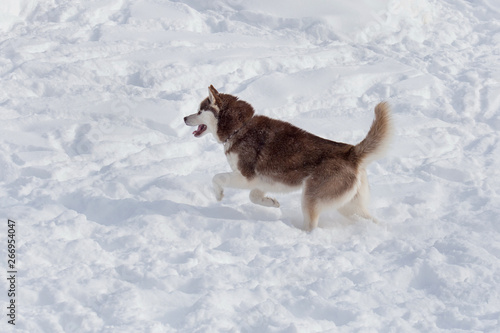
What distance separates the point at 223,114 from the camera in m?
5.70

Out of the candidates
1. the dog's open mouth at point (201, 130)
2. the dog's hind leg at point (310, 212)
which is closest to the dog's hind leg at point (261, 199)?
the dog's hind leg at point (310, 212)

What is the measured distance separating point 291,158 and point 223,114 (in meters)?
0.86

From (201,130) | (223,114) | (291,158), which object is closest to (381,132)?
(291,158)

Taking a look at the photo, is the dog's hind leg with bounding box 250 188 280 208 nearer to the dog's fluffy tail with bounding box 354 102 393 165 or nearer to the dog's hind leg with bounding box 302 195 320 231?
the dog's hind leg with bounding box 302 195 320 231

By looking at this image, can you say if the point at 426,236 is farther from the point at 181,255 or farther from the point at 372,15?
the point at 372,15

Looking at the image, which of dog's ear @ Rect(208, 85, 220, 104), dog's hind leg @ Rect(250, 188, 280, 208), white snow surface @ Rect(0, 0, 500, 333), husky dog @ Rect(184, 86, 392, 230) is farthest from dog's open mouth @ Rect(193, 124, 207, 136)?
dog's hind leg @ Rect(250, 188, 280, 208)

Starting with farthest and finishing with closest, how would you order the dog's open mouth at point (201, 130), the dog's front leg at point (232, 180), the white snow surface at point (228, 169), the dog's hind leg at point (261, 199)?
the dog's open mouth at point (201, 130)
the dog's hind leg at point (261, 199)
the dog's front leg at point (232, 180)
the white snow surface at point (228, 169)

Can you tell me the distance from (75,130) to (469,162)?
182 inches

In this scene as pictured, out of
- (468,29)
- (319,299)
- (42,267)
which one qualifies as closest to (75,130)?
(42,267)

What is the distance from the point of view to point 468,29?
11.0 meters

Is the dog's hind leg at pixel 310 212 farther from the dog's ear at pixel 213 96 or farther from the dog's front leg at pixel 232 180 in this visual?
the dog's ear at pixel 213 96

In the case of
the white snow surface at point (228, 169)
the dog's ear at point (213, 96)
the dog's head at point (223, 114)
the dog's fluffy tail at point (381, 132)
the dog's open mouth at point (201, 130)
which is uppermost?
the dog's fluffy tail at point (381, 132)

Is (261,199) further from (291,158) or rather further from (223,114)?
(223,114)

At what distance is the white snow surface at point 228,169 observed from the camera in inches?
157
